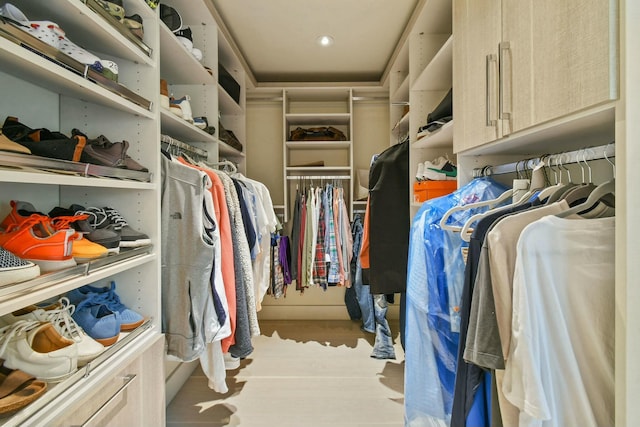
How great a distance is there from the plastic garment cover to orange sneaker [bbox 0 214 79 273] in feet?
3.74

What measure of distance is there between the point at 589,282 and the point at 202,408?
1.95m

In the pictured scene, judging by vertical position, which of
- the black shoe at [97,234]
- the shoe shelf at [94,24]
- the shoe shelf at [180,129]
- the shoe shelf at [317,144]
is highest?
the shoe shelf at [94,24]

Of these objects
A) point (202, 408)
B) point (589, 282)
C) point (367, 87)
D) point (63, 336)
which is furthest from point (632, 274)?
point (367, 87)

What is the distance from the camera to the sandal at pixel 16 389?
2.38 feet

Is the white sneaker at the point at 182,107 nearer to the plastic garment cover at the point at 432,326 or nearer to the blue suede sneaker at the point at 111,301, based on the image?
the blue suede sneaker at the point at 111,301

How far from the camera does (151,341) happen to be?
1253 mm

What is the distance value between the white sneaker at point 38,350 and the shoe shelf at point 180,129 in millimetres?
917

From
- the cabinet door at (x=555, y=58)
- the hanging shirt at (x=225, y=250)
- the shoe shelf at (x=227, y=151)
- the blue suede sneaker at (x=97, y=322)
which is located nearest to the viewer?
the cabinet door at (x=555, y=58)

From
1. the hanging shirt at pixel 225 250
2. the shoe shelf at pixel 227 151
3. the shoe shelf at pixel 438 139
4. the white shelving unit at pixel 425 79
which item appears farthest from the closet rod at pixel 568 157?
the shoe shelf at pixel 227 151

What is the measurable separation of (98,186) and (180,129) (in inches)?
30.2

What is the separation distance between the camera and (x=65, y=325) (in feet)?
3.21

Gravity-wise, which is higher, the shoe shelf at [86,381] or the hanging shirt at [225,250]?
the hanging shirt at [225,250]

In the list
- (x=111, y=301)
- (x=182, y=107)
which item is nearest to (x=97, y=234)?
(x=111, y=301)

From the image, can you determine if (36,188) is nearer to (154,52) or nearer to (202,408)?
(154,52)
